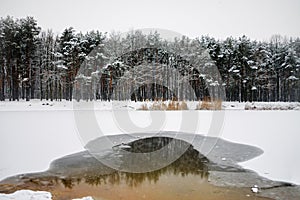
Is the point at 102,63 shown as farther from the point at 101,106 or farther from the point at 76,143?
the point at 76,143

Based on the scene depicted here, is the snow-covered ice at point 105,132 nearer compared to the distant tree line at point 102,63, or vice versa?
the snow-covered ice at point 105,132

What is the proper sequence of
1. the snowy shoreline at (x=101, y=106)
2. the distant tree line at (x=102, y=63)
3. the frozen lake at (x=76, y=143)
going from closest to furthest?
the frozen lake at (x=76, y=143), the snowy shoreline at (x=101, y=106), the distant tree line at (x=102, y=63)

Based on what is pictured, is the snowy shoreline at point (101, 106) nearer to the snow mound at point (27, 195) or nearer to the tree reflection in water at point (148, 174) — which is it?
the tree reflection in water at point (148, 174)

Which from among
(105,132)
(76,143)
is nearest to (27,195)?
(76,143)

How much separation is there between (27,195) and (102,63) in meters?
25.7

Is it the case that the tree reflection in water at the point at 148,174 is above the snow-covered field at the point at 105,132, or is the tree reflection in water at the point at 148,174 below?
below

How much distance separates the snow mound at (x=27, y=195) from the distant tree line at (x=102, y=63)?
955 inches

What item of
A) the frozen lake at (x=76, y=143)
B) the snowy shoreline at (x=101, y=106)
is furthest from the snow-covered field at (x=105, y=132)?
the snowy shoreline at (x=101, y=106)

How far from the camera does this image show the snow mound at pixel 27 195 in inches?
187

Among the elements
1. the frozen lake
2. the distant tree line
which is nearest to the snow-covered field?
the frozen lake

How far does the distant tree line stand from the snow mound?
79.6 feet

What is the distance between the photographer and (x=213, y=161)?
7.47 meters

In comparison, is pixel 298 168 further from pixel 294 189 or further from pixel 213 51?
pixel 213 51

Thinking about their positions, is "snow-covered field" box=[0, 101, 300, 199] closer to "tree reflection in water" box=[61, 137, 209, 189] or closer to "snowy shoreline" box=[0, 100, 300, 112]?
"tree reflection in water" box=[61, 137, 209, 189]
